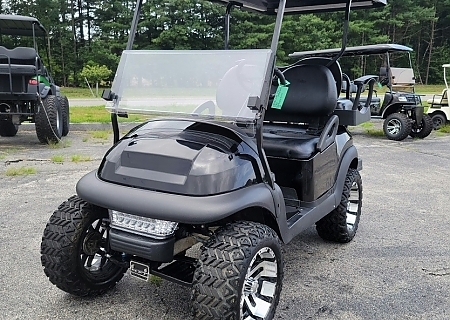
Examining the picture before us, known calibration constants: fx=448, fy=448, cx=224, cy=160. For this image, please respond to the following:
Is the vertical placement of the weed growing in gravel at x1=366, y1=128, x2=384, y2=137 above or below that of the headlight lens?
below

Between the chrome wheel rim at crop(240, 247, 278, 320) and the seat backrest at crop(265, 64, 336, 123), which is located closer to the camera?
the chrome wheel rim at crop(240, 247, 278, 320)

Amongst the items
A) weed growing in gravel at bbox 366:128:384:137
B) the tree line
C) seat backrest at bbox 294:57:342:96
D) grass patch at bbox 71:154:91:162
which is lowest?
weed growing in gravel at bbox 366:128:384:137

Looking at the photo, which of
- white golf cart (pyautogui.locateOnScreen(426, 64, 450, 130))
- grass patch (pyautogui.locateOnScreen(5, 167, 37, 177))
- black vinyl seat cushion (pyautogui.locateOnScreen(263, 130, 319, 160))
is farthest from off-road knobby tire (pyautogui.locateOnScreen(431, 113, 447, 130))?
grass patch (pyautogui.locateOnScreen(5, 167, 37, 177))

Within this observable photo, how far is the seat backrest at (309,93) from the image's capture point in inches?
132

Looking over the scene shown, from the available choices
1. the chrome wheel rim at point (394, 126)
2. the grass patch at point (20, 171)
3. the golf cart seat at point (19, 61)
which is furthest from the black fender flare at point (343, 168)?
the chrome wheel rim at point (394, 126)

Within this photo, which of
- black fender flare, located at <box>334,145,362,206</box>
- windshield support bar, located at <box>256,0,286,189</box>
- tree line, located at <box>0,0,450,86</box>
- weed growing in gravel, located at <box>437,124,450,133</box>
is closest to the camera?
windshield support bar, located at <box>256,0,286,189</box>

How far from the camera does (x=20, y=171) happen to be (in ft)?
18.6

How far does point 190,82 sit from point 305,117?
4.40 ft

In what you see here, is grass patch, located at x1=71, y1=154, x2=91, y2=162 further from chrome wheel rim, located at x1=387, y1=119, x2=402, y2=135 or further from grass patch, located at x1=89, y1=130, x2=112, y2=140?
chrome wheel rim, located at x1=387, y1=119, x2=402, y2=135

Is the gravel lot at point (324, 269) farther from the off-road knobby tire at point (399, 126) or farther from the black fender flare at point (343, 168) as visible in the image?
the off-road knobby tire at point (399, 126)

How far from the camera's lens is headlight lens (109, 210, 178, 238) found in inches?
83.3

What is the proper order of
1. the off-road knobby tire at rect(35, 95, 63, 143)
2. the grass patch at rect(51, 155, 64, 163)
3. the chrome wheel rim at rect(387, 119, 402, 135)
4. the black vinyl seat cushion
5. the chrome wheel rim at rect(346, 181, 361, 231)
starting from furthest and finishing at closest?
the chrome wheel rim at rect(387, 119, 402, 135), the off-road knobby tire at rect(35, 95, 63, 143), the grass patch at rect(51, 155, 64, 163), the chrome wheel rim at rect(346, 181, 361, 231), the black vinyl seat cushion

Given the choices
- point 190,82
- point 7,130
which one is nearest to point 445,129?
point 7,130

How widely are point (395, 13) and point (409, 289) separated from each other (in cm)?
3664
